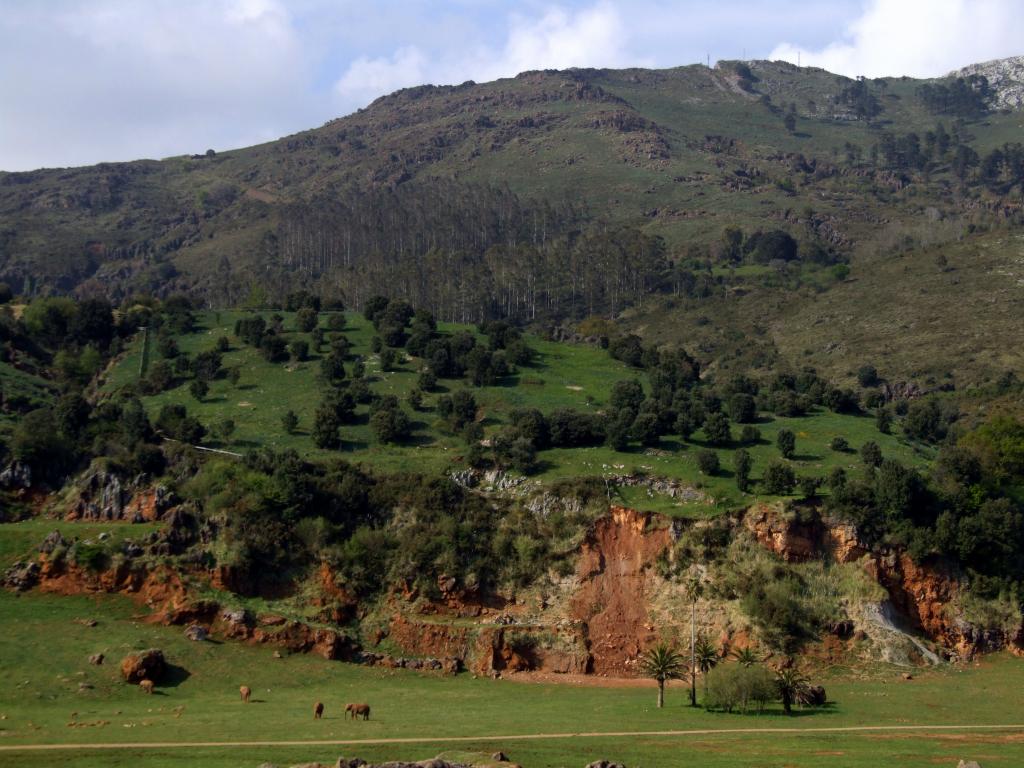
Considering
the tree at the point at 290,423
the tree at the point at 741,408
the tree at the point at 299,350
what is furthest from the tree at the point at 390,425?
the tree at the point at 741,408

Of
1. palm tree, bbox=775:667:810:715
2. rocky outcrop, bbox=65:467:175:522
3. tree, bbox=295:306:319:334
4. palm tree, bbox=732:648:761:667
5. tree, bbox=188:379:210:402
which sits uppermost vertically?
tree, bbox=295:306:319:334

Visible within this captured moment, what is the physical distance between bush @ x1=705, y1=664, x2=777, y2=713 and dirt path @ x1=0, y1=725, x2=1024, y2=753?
4.65 meters

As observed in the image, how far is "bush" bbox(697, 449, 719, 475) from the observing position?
7081cm

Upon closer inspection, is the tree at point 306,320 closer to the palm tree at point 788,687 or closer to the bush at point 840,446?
the bush at point 840,446

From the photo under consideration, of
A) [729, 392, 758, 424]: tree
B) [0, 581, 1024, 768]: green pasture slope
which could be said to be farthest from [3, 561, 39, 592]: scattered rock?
[729, 392, 758, 424]: tree

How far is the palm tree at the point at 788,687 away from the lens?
2026 inches

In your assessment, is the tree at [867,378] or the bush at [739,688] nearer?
the bush at [739,688]

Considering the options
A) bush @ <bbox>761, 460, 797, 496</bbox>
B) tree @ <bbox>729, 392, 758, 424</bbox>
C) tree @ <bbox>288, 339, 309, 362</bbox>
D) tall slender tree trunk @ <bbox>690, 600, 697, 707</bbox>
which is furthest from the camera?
tree @ <bbox>288, 339, 309, 362</bbox>

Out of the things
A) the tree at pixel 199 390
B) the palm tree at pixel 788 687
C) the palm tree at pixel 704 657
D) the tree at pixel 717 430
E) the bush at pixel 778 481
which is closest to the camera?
the palm tree at pixel 788 687

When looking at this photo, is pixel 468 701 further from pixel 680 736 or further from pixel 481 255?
pixel 481 255

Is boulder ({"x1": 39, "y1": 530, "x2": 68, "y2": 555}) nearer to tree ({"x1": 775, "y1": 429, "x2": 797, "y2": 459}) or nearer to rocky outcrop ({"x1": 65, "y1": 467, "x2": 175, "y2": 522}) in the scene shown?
rocky outcrop ({"x1": 65, "y1": 467, "x2": 175, "y2": 522})

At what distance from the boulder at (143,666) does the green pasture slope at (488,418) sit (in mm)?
21531

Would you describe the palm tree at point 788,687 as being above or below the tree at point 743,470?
below

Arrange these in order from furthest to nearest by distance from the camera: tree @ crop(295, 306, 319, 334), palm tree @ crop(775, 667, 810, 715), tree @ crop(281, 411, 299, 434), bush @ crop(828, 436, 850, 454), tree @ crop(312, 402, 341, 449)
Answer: tree @ crop(295, 306, 319, 334)
tree @ crop(281, 411, 299, 434)
bush @ crop(828, 436, 850, 454)
tree @ crop(312, 402, 341, 449)
palm tree @ crop(775, 667, 810, 715)
